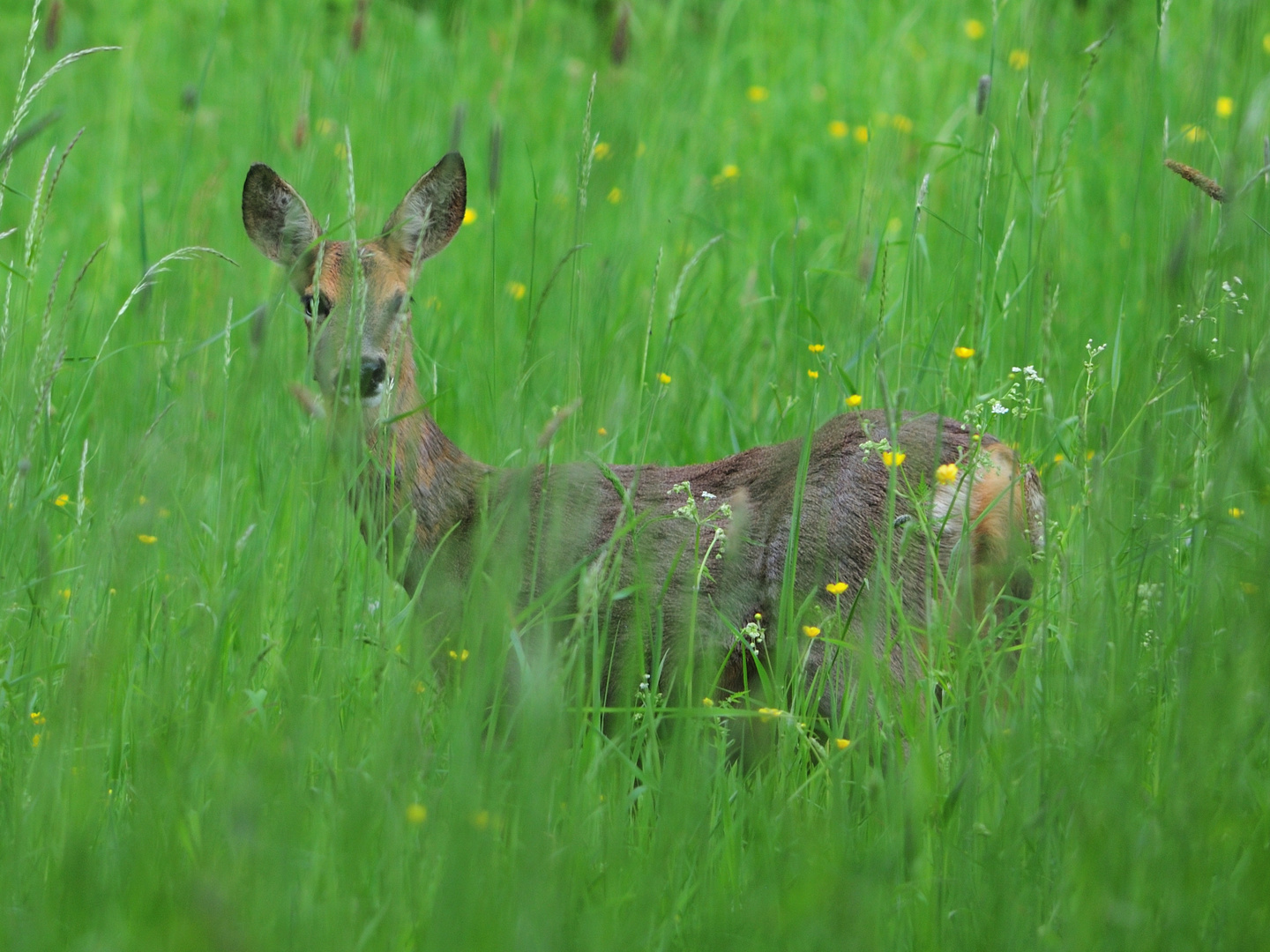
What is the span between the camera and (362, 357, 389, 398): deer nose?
3.38 m

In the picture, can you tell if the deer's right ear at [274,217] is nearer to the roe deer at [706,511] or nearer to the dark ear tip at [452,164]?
the roe deer at [706,511]

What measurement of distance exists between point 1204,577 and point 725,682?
158 centimetres

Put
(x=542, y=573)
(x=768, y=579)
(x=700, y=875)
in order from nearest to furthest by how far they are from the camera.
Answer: (x=700, y=875) → (x=768, y=579) → (x=542, y=573)

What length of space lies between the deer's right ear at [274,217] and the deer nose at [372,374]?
0.52 metres

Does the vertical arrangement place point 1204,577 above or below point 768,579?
above

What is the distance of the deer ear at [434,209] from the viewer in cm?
375

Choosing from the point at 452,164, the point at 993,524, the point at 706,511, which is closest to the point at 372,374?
the point at 452,164

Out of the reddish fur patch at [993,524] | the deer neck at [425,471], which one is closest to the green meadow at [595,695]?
the reddish fur patch at [993,524]

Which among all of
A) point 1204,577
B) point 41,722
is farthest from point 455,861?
point 41,722

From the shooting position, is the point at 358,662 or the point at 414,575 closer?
the point at 358,662

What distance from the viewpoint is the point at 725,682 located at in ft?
10.5

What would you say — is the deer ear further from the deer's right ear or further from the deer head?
the deer's right ear

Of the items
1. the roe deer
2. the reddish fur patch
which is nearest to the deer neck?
the roe deer

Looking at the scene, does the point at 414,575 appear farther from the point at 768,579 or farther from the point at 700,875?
the point at 700,875
